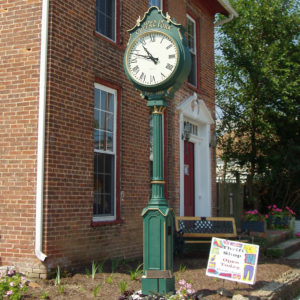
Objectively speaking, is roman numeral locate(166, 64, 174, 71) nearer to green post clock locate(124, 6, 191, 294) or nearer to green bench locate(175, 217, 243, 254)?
green post clock locate(124, 6, 191, 294)

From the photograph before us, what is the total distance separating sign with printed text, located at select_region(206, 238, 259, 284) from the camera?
5.58m

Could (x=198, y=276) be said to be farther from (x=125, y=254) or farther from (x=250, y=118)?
(x=250, y=118)

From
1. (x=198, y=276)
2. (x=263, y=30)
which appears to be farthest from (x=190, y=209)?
(x=263, y=30)

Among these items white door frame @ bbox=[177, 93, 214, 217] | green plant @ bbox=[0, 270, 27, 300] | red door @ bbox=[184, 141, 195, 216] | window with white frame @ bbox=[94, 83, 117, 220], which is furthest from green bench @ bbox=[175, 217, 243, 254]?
green plant @ bbox=[0, 270, 27, 300]

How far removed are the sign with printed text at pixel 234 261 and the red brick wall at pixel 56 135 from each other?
7.69 feet

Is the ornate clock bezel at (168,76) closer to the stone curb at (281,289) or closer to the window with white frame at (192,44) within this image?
the stone curb at (281,289)

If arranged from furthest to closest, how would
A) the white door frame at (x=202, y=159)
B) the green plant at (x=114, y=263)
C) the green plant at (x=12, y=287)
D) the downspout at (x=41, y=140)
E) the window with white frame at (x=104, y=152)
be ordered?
the white door frame at (x=202, y=159), the window with white frame at (x=104, y=152), the green plant at (x=114, y=263), the downspout at (x=41, y=140), the green plant at (x=12, y=287)

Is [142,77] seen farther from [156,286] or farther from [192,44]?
[192,44]

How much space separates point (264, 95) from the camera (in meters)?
14.6

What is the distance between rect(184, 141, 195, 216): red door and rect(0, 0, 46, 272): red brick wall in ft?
17.4

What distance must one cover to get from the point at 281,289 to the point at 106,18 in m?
5.82

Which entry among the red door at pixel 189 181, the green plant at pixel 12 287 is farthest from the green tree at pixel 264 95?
the green plant at pixel 12 287

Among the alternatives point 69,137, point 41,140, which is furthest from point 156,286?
point 69,137

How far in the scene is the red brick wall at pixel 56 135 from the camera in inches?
255
